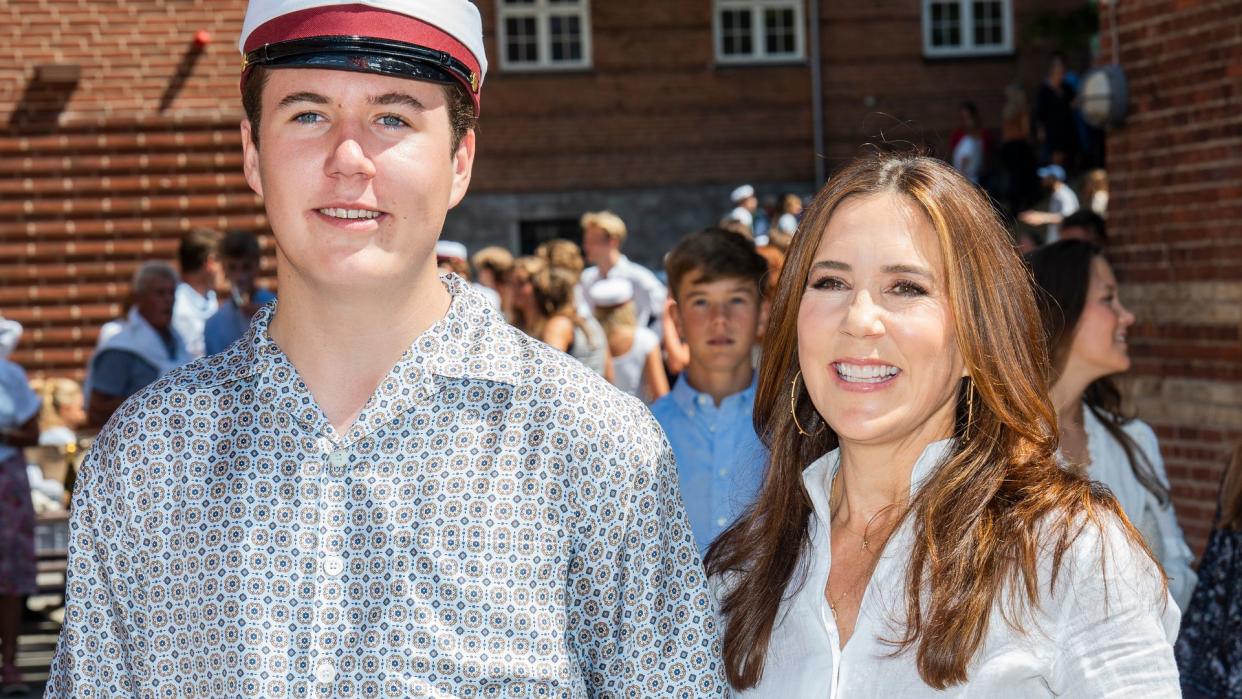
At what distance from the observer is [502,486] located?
240cm

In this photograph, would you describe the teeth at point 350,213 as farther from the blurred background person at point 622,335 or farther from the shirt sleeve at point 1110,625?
the blurred background person at point 622,335

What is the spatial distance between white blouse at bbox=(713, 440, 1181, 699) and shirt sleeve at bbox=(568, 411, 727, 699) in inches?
11.1

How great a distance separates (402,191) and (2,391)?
6.03m

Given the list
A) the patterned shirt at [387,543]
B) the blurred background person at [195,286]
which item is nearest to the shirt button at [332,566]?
the patterned shirt at [387,543]

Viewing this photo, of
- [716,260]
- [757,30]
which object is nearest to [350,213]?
[716,260]

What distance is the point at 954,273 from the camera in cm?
276

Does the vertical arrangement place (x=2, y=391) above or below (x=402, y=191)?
below

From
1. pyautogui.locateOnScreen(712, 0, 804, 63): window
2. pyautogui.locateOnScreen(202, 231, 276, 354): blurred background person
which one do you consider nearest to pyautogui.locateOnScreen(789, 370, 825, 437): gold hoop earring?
pyautogui.locateOnScreen(202, 231, 276, 354): blurred background person

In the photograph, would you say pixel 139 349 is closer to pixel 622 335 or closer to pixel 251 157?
pixel 622 335

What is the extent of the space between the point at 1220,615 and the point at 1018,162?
13.8m

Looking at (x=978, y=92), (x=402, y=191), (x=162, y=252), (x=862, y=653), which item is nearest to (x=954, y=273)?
(x=862, y=653)

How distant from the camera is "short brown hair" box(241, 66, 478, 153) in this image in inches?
100

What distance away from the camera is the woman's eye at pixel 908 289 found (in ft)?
9.14

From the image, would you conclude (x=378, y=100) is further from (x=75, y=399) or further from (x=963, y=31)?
(x=963, y=31)
